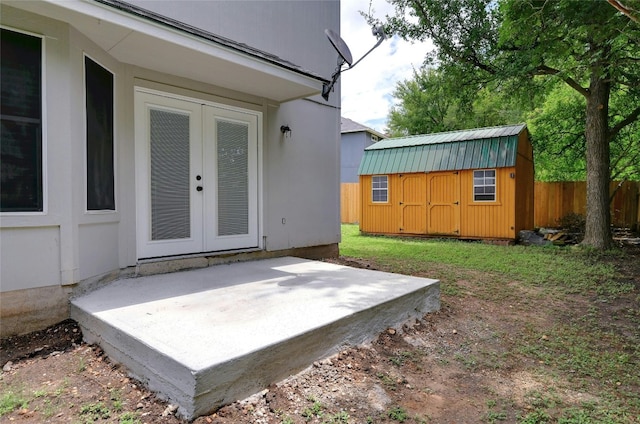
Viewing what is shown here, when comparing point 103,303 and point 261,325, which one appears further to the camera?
point 103,303

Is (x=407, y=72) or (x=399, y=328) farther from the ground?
(x=407, y=72)

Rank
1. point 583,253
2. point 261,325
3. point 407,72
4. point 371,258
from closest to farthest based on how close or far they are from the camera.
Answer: point 261,325
point 371,258
point 583,253
point 407,72

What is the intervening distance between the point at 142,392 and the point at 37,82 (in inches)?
99.1

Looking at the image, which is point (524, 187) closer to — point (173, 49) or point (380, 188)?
point (380, 188)

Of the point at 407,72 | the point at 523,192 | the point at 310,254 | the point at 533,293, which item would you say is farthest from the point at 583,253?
the point at 407,72

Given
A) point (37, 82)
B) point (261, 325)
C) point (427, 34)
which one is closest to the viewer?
point (261, 325)

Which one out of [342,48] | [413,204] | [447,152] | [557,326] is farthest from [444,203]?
[557,326]

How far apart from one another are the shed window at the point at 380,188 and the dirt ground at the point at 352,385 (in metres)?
8.94

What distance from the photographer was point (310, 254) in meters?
6.13

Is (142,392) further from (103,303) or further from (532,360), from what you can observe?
(532,360)

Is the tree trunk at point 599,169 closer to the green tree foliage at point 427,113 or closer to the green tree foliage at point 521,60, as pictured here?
the green tree foliage at point 521,60

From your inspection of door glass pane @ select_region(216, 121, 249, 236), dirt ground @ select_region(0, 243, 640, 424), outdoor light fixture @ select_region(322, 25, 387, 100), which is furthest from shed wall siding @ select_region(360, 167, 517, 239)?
door glass pane @ select_region(216, 121, 249, 236)

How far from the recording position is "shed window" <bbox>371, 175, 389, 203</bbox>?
12125 mm

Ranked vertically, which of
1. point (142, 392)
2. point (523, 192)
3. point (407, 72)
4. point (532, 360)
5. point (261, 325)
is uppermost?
point (407, 72)
